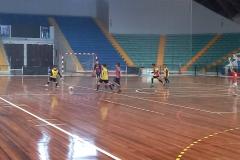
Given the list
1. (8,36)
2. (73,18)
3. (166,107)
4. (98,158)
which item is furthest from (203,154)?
(73,18)

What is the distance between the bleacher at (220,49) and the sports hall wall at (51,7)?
39.5ft

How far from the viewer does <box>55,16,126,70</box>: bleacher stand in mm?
39375

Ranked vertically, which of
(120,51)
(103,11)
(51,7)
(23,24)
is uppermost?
(51,7)

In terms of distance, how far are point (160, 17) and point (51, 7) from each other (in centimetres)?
1051

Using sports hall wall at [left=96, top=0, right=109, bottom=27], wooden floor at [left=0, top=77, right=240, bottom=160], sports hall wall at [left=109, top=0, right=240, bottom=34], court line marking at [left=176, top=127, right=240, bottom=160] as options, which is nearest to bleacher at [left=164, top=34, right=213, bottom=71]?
sports hall wall at [left=109, top=0, right=240, bottom=34]

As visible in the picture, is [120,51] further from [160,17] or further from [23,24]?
[23,24]

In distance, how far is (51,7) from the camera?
142ft

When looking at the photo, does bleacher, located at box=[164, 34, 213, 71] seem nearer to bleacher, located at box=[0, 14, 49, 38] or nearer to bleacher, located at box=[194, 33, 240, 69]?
bleacher, located at box=[194, 33, 240, 69]

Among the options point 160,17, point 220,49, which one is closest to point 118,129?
point 220,49

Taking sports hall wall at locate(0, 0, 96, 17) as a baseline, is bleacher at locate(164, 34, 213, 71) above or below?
below

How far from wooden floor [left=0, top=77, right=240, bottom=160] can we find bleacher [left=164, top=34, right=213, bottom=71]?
2423 cm

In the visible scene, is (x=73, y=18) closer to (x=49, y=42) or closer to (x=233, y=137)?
(x=49, y=42)

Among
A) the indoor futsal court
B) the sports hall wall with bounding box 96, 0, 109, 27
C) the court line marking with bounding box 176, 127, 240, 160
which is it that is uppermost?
the sports hall wall with bounding box 96, 0, 109, 27

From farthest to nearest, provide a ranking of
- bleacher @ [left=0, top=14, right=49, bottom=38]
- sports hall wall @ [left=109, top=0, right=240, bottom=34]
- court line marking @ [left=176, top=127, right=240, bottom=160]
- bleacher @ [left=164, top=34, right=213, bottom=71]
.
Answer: sports hall wall @ [left=109, top=0, right=240, bottom=34]
bleacher @ [left=164, top=34, right=213, bottom=71]
bleacher @ [left=0, top=14, right=49, bottom=38]
court line marking @ [left=176, top=127, right=240, bottom=160]
